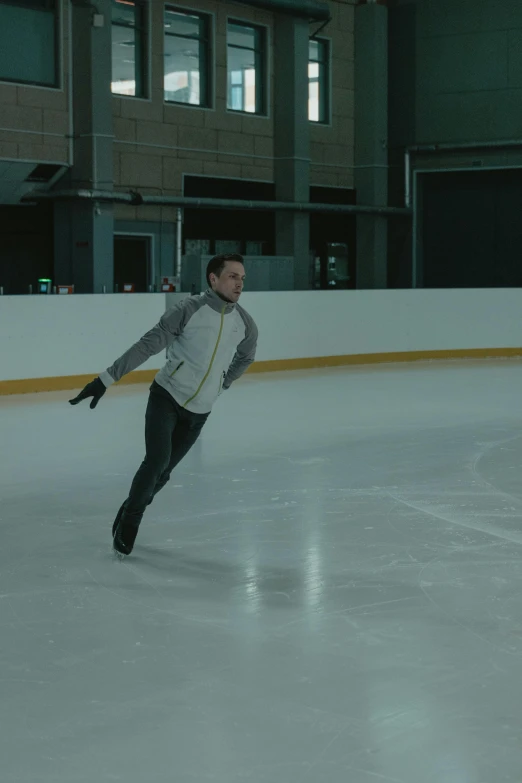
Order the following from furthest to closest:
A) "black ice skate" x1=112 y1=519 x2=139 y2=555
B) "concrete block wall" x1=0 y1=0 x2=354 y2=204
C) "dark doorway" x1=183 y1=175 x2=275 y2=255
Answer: "dark doorway" x1=183 y1=175 x2=275 y2=255, "concrete block wall" x1=0 y1=0 x2=354 y2=204, "black ice skate" x1=112 y1=519 x2=139 y2=555

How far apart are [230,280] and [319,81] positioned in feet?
62.9

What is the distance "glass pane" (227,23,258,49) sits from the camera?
21297 millimetres

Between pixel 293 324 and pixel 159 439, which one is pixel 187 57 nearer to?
pixel 293 324

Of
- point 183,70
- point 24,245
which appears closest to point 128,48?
point 183,70

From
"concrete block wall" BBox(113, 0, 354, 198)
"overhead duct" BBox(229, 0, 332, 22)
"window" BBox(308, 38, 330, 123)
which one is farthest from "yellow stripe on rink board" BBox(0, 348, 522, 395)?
"overhead duct" BBox(229, 0, 332, 22)

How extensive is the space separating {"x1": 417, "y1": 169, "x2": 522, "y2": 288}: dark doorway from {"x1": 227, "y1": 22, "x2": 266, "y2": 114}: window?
4003 millimetres

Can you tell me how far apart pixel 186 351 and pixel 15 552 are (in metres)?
1.29

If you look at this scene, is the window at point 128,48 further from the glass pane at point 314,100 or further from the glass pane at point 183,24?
the glass pane at point 314,100

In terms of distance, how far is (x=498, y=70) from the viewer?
22.1m

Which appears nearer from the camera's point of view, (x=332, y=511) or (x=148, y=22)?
(x=332, y=511)

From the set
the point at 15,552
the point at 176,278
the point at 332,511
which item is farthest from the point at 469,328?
the point at 15,552

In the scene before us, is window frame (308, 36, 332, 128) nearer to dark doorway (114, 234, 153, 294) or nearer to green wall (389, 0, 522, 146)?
green wall (389, 0, 522, 146)

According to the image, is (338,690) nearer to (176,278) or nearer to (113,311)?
(113,311)

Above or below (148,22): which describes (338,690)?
below
